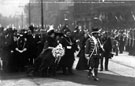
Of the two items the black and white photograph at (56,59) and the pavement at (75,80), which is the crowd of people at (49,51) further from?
the pavement at (75,80)

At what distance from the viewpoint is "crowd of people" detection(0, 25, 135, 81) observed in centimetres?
952

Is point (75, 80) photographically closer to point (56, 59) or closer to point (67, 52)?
point (56, 59)

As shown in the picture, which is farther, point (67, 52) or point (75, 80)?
point (67, 52)

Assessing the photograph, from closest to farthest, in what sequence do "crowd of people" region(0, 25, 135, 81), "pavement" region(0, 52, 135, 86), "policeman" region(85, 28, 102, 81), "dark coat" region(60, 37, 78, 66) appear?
"pavement" region(0, 52, 135, 86) → "policeman" region(85, 28, 102, 81) → "crowd of people" region(0, 25, 135, 81) → "dark coat" region(60, 37, 78, 66)

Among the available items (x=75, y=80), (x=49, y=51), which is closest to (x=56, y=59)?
(x=49, y=51)

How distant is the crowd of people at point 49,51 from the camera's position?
952 centimetres

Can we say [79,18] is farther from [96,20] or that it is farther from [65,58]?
[65,58]

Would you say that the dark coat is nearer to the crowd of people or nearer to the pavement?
the crowd of people

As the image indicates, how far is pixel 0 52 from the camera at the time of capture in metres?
11.4

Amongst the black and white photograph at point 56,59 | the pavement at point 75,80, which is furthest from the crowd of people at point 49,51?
the pavement at point 75,80

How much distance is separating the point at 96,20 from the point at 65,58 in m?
23.4

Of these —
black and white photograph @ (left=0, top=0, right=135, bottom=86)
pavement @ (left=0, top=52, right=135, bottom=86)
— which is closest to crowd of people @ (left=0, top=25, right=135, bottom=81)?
black and white photograph @ (left=0, top=0, right=135, bottom=86)

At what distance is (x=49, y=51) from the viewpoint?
991 centimetres

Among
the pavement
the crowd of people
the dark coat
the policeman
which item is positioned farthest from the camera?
the dark coat
